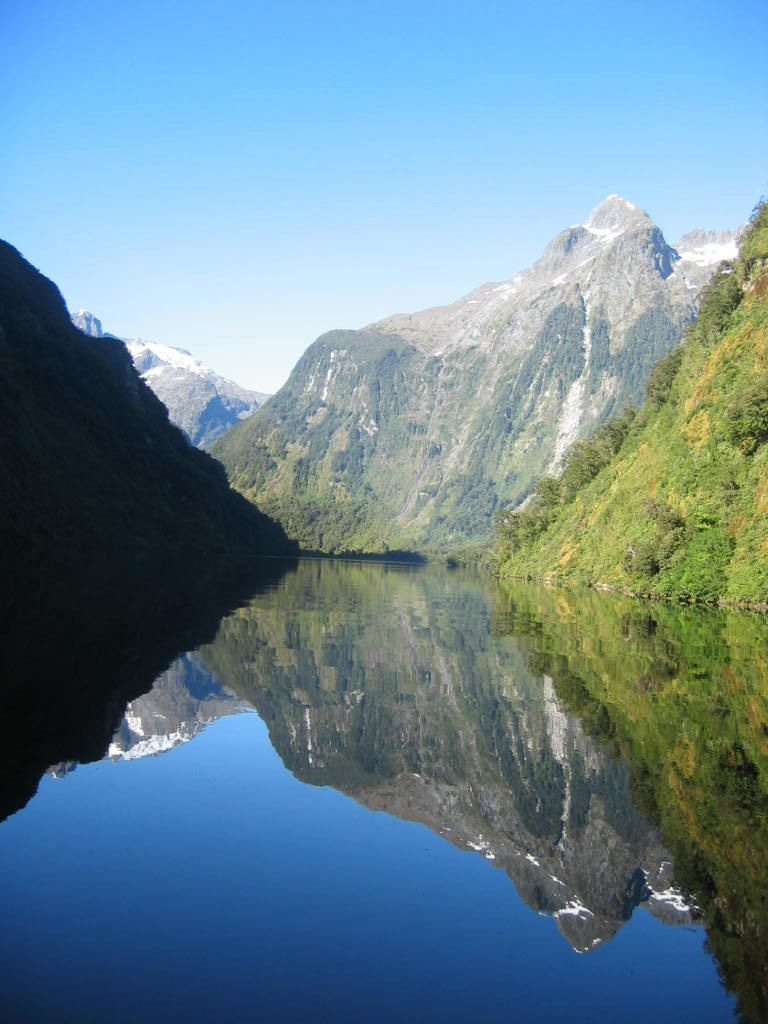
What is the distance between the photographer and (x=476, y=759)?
1839cm

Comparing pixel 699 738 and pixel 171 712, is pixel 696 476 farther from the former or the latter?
pixel 171 712

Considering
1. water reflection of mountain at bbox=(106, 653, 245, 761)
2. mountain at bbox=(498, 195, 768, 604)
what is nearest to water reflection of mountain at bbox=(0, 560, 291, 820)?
water reflection of mountain at bbox=(106, 653, 245, 761)

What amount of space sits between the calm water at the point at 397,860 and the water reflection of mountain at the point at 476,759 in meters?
0.08

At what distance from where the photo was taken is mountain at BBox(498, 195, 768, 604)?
212 feet

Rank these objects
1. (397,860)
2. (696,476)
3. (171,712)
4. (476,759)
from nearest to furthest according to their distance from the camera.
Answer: (397,860) → (476,759) → (171,712) → (696,476)

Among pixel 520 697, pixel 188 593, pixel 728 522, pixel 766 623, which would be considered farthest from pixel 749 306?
pixel 520 697

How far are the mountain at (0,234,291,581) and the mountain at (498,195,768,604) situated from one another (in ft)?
190

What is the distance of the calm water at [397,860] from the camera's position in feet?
28.6

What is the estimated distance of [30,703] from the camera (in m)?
18.1

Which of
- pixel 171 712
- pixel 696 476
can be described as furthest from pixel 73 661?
pixel 696 476

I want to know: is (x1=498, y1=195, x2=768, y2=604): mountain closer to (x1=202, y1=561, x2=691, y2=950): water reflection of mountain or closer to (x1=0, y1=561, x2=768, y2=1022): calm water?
(x1=202, y1=561, x2=691, y2=950): water reflection of mountain

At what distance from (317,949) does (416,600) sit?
69551mm

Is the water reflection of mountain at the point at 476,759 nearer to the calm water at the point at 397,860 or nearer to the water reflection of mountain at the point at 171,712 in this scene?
the calm water at the point at 397,860

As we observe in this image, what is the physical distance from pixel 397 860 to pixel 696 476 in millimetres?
70184
